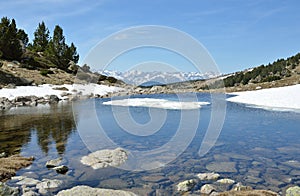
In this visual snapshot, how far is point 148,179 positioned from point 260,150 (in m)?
6.24

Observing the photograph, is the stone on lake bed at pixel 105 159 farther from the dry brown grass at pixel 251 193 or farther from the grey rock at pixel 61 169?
the dry brown grass at pixel 251 193

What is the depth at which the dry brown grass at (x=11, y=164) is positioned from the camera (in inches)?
348

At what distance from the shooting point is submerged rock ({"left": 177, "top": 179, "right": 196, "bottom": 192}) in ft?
25.2

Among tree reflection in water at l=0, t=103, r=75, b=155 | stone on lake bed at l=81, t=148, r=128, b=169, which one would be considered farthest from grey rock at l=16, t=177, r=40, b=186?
tree reflection in water at l=0, t=103, r=75, b=155

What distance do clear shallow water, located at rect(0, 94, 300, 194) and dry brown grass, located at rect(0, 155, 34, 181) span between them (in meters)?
0.33

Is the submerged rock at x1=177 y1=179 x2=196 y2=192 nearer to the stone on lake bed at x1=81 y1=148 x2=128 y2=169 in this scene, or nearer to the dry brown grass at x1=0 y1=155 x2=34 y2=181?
the stone on lake bed at x1=81 y1=148 x2=128 y2=169

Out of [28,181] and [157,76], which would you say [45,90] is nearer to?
[157,76]

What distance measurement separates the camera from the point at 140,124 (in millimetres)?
20766

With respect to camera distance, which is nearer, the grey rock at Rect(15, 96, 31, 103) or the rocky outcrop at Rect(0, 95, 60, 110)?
the rocky outcrop at Rect(0, 95, 60, 110)

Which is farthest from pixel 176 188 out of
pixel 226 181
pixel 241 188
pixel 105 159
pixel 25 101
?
pixel 25 101

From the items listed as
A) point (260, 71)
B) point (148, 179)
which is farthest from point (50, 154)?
point (260, 71)

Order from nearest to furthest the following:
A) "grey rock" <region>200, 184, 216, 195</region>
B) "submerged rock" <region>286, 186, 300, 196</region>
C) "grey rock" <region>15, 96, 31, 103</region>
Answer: "submerged rock" <region>286, 186, 300, 196</region> < "grey rock" <region>200, 184, 216, 195</region> < "grey rock" <region>15, 96, 31, 103</region>

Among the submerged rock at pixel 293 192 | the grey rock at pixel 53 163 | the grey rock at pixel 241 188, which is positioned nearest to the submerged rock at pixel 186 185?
the grey rock at pixel 241 188

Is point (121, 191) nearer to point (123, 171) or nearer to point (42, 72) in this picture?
point (123, 171)
